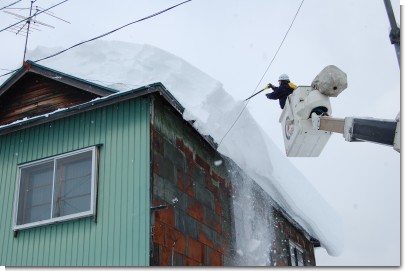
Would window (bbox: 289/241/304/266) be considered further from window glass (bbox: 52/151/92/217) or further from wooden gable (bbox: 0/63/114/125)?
wooden gable (bbox: 0/63/114/125)

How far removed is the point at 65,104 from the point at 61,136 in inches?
26.4

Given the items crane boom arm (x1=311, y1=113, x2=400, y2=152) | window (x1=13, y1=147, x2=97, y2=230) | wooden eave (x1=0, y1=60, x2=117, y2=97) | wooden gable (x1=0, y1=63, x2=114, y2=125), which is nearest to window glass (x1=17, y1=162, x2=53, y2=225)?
window (x1=13, y1=147, x2=97, y2=230)

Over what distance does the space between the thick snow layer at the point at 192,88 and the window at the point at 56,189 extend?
1342 mm

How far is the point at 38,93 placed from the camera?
8.61m

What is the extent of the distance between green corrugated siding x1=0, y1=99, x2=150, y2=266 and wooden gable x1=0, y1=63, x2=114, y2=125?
423 millimetres

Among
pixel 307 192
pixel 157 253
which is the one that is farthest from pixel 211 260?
pixel 307 192

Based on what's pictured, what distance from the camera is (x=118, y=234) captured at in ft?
21.6

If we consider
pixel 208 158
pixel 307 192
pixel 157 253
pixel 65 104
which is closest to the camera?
pixel 157 253

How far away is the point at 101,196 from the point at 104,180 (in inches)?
9.3

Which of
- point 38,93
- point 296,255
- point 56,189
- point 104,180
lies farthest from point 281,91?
point 296,255

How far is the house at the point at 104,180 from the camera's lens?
666 centimetres

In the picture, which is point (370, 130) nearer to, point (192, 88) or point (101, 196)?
point (101, 196)

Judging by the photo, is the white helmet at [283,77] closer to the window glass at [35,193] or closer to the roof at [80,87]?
the roof at [80,87]

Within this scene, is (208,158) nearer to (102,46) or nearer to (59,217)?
(59,217)
